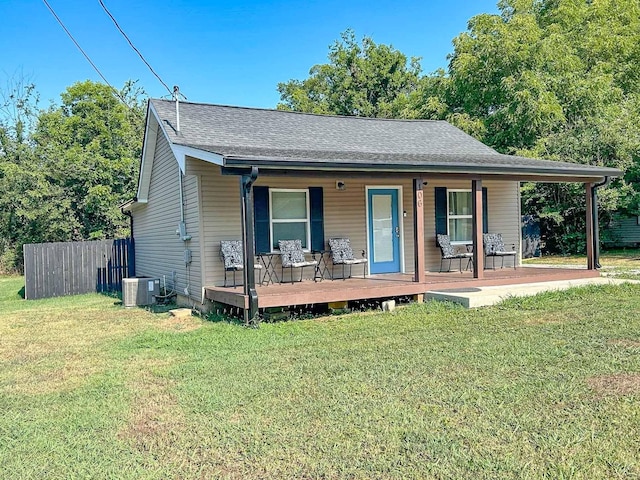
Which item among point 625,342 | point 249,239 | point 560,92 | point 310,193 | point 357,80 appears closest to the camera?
point 625,342

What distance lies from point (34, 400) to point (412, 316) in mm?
4924

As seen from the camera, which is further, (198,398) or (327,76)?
(327,76)

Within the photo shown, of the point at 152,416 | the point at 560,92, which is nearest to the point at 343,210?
the point at 152,416

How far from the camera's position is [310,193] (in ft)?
30.9

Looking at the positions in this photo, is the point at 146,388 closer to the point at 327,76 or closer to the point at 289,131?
the point at 289,131

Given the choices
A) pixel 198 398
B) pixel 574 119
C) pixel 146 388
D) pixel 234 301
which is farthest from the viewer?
pixel 574 119

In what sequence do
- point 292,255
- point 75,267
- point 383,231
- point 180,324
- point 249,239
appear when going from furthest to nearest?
point 75,267, point 383,231, point 292,255, point 180,324, point 249,239

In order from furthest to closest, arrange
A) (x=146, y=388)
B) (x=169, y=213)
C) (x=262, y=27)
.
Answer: (x=262, y=27), (x=169, y=213), (x=146, y=388)

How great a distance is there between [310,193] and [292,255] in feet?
4.30

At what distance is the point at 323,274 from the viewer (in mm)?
A: 9555

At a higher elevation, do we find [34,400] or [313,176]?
[313,176]

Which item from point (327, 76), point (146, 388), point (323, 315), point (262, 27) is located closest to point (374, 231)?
point (323, 315)

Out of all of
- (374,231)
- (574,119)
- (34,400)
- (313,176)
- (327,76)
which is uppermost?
(327,76)

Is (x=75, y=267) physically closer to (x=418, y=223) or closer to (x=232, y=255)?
(x=232, y=255)
